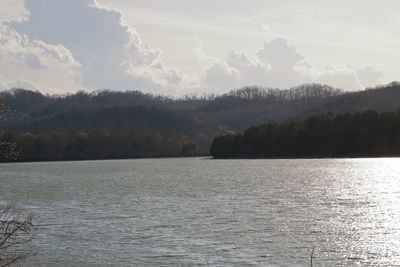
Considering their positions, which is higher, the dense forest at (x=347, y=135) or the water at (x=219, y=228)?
the dense forest at (x=347, y=135)

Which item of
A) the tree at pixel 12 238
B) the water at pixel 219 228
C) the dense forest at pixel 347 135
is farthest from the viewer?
the dense forest at pixel 347 135

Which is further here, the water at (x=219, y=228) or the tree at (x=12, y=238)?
the water at (x=219, y=228)

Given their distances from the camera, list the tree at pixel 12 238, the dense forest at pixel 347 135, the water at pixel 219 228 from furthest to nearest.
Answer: the dense forest at pixel 347 135 → the water at pixel 219 228 → the tree at pixel 12 238

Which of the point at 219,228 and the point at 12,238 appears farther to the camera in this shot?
the point at 219,228

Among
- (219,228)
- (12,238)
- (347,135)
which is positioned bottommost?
(12,238)

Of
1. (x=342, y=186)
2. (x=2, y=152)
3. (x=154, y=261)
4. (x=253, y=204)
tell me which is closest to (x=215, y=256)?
(x=154, y=261)

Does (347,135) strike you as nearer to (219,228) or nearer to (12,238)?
(219,228)

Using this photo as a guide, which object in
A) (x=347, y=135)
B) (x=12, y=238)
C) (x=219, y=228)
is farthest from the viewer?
(x=347, y=135)

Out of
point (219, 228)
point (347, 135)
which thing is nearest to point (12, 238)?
point (219, 228)

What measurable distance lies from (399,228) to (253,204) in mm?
19732

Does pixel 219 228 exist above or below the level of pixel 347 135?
below

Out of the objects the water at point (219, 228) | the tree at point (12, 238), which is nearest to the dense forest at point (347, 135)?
the water at point (219, 228)

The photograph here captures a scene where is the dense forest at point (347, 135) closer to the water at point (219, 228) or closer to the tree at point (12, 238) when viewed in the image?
the water at point (219, 228)

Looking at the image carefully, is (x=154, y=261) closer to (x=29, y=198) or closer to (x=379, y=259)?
(x=379, y=259)
